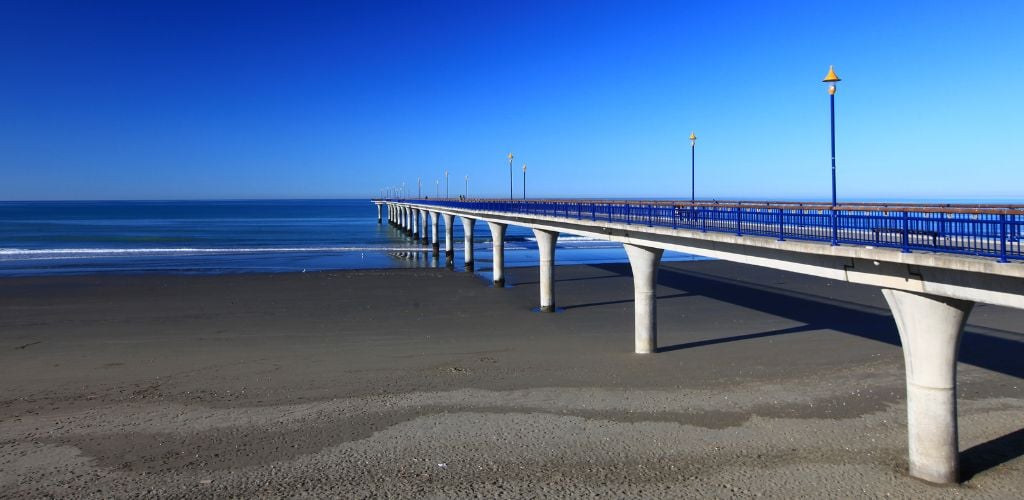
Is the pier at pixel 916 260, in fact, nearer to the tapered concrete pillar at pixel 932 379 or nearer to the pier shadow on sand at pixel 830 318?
the tapered concrete pillar at pixel 932 379

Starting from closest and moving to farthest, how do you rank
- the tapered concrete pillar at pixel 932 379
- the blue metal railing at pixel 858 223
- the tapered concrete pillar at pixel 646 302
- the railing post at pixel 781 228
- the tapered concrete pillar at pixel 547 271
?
the blue metal railing at pixel 858 223 → the tapered concrete pillar at pixel 932 379 → the railing post at pixel 781 228 → the tapered concrete pillar at pixel 646 302 → the tapered concrete pillar at pixel 547 271

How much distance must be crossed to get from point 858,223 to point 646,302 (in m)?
6.51

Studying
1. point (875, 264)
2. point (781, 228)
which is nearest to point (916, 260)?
point (875, 264)

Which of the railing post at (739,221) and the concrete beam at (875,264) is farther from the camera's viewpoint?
the railing post at (739,221)

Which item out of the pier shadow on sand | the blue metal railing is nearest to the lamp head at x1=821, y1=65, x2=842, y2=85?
the blue metal railing

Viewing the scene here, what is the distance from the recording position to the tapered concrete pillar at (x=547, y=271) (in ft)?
74.8

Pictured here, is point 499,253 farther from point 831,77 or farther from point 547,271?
point 831,77

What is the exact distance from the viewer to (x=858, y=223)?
33.9 ft

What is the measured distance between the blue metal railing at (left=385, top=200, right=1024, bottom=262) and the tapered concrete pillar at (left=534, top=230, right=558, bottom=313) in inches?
122

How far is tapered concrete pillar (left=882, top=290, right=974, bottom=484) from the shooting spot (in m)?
8.34

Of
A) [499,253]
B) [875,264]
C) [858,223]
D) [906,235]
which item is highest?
[858,223]

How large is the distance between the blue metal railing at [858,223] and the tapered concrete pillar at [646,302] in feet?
3.30

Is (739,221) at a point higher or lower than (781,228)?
higher

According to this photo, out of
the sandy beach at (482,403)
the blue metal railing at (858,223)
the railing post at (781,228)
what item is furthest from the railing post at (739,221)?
the sandy beach at (482,403)
